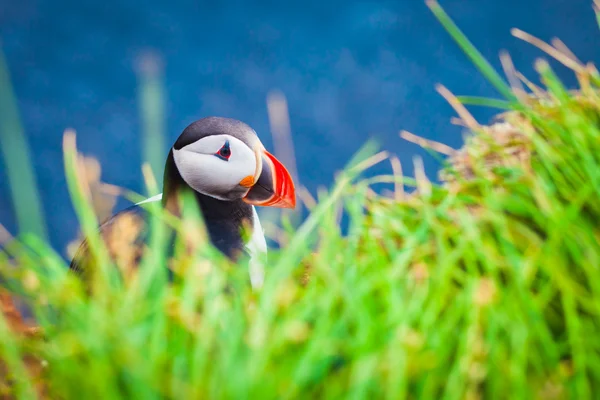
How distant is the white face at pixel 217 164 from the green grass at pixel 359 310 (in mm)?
1094

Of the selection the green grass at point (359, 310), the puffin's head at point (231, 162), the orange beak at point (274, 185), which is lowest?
the green grass at point (359, 310)

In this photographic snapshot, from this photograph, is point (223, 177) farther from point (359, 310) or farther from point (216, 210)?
point (359, 310)

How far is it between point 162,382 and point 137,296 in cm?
14

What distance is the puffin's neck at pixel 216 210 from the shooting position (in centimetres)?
212

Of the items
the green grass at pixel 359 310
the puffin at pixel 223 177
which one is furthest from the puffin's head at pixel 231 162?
the green grass at pixel 359 310

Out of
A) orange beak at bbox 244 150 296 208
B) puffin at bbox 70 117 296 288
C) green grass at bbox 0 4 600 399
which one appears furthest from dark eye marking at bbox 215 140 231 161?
green grass at bbox 0 4 600 399

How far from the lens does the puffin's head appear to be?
7.05 feet

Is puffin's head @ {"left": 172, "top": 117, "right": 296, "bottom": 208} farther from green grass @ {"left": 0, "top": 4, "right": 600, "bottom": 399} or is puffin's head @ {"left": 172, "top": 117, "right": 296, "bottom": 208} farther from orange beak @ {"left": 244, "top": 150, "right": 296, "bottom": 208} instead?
green grass @ {"left": 0, "top": 4, "right": 600, "bottom": 399}

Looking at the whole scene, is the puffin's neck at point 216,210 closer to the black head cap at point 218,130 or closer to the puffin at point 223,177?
the puffin at point 223,177

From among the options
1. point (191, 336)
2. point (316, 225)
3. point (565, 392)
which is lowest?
point (565, 392)

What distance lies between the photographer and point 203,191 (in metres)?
2.25

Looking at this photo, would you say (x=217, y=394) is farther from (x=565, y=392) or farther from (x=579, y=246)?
(x=579, y=246)

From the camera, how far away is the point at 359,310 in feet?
2.77

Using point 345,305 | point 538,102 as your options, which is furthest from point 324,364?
point 538,102
